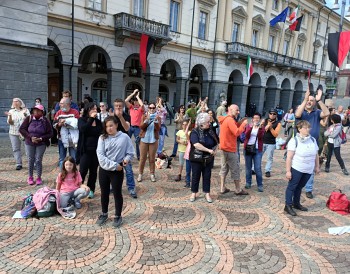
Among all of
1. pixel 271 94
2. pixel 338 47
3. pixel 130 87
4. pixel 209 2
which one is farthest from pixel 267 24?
pixel 338 47

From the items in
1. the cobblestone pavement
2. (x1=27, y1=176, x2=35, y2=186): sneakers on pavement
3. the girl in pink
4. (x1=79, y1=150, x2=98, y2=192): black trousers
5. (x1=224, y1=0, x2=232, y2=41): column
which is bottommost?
the cobblestone pavement

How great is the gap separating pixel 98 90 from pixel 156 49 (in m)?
6.07

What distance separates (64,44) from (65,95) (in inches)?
452

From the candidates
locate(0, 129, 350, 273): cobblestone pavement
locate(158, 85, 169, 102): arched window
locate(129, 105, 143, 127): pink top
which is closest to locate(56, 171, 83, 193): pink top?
locate(0, 129, 350, 273): cobblestone pavement

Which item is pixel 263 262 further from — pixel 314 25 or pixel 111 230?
pixel 314 25

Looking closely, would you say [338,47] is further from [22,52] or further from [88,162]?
[22,52]

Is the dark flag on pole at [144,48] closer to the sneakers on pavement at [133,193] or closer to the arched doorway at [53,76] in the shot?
the arched doorway at [53,76]

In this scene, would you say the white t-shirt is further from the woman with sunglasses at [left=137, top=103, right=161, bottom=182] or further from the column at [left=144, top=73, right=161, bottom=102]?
the column at [left=144, top=73, right=161, bottom=102]

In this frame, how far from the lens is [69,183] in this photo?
4.88 meters

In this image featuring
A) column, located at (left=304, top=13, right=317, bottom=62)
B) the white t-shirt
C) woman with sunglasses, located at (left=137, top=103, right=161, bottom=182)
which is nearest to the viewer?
the white t-shirt

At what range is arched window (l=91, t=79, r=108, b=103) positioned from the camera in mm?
22250

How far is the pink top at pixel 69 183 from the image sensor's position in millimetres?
4801

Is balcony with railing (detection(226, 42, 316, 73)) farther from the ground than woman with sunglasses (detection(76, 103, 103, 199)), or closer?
farther from the ground

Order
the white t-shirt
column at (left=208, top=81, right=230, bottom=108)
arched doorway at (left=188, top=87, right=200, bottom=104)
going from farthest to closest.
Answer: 1. arched doorway at (left=188, top=87, right=200, bottom=104)
2. column at (left=208, top=81, right=230, bottom=108)
3. the white t-shirt
